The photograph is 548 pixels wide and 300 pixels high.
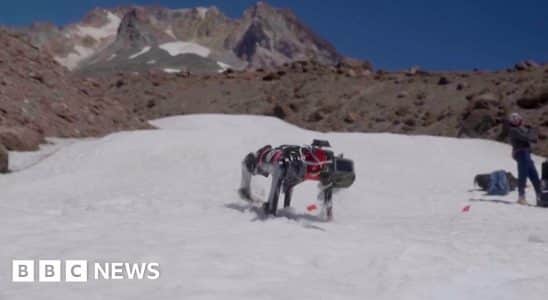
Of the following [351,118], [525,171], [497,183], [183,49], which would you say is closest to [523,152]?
[525,171]

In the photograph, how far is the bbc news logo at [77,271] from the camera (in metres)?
4.52

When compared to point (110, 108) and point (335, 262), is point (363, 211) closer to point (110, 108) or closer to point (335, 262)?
point (335, 262)

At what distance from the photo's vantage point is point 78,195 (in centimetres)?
949

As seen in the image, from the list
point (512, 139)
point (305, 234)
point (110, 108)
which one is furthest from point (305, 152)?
point (110, 108)

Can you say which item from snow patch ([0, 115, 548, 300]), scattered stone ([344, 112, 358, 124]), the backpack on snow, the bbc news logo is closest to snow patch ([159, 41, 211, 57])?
scattered stone ([344, 112, 358, 124])

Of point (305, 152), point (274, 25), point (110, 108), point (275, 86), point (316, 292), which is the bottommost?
point (316, 292)

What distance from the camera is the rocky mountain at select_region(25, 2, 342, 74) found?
90.2 m

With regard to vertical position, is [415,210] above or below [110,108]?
below

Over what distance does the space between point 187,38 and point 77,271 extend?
Result: 11196 cm

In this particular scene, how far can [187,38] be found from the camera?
114 meters

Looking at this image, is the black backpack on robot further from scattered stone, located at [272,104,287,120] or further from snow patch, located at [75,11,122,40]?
snow patch, located at [75,11,122,40]

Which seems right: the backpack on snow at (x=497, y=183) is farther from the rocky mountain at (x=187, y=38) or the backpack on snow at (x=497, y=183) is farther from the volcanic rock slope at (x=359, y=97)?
the rocky mountain at (x=187, y=38)

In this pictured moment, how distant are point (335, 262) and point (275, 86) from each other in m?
31.0

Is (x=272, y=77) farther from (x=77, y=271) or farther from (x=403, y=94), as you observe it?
(x=77, y=271)
